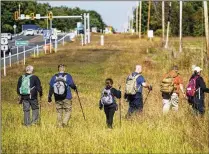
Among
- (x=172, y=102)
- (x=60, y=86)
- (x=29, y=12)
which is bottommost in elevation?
(x=172, y=102)

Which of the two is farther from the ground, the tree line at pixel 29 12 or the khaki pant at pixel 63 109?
the tree line at pixel 29 12

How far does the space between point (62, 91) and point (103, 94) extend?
3.13ft

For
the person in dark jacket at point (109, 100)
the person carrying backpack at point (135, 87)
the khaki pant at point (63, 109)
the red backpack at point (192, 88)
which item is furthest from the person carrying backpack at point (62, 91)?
the red backpack at point (192, 88)

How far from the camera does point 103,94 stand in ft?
42.1

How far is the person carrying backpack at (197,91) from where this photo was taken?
45.5 ft

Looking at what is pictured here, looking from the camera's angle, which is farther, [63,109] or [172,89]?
[172,89]

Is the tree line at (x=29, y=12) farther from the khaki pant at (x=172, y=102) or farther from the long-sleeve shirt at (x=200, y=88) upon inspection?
the long-sleeve shirt at (x=200, y=88)

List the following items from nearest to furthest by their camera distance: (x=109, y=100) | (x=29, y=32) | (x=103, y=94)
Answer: (x=109, y=100), (x=103, y=94), (x=29, y=32)

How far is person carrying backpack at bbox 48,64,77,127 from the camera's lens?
12875 mm

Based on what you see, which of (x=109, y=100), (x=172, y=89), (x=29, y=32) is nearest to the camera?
(x=109, y=100)

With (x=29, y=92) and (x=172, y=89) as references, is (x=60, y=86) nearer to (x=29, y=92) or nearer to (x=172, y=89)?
(x=29, y=92)

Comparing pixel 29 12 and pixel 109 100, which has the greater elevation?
pixel 29 12

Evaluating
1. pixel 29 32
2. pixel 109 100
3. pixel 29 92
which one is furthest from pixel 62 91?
pixel 29 32

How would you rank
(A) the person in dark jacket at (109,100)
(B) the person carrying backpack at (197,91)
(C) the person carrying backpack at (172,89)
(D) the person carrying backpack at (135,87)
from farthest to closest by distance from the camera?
(C) the person carrying backpack at (172,89) < (D) the person carrying backpack at (135,87) < (B) the person carrying backpack at (197,91) < (A) the person in dark jacket at (109,100)
